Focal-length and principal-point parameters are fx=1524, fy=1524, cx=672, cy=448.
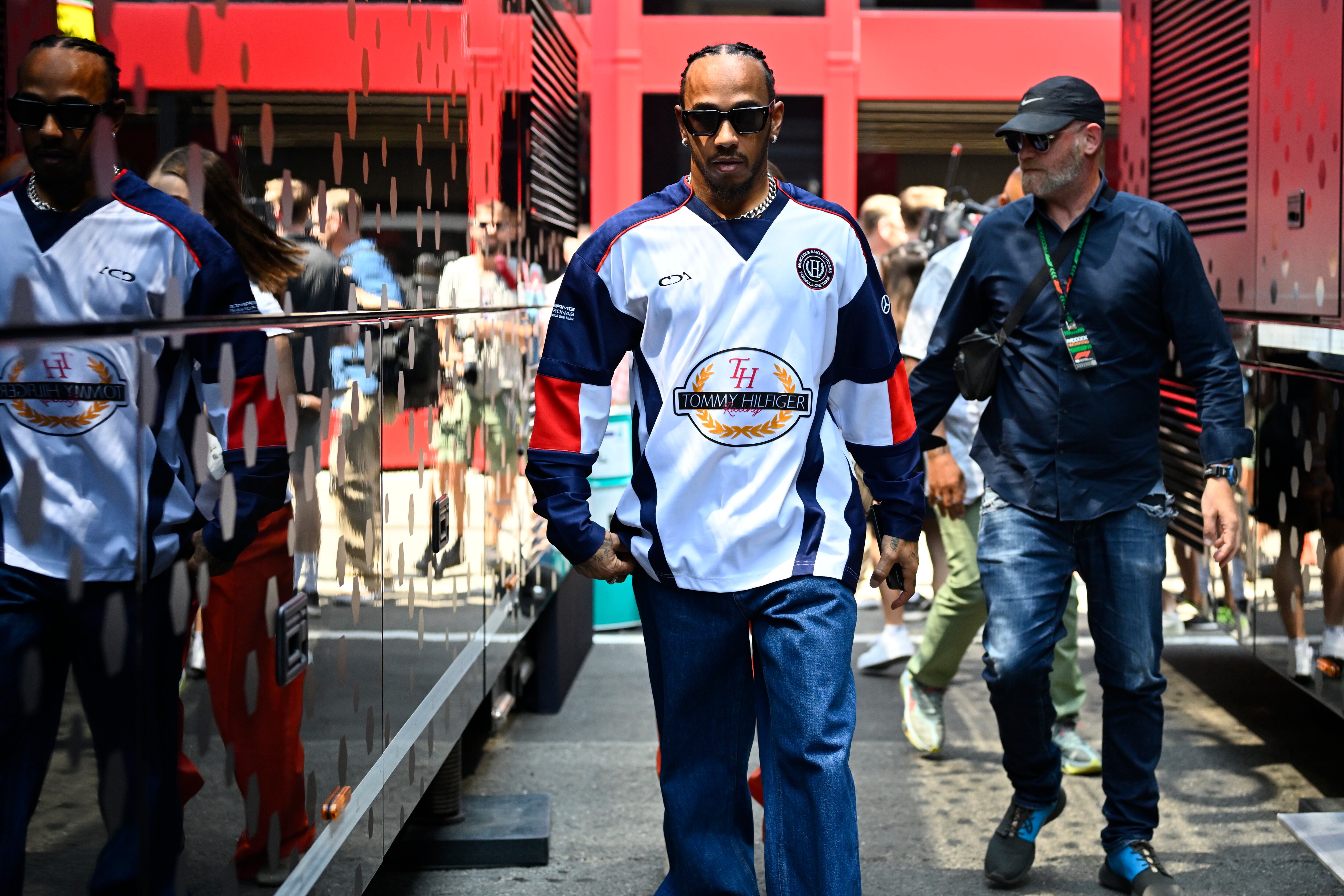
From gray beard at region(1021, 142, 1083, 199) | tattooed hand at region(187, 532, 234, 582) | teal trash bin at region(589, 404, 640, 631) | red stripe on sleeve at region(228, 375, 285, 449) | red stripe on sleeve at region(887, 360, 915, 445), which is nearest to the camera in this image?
tattooed hand at region(187, 532, 234, 582)

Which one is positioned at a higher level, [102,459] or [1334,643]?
[102,459]

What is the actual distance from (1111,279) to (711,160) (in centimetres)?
124

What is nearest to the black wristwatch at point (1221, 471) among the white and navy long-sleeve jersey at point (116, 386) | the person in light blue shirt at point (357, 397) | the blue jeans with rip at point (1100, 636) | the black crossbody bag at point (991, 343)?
the blue jeans with rip at point (1100, 636)

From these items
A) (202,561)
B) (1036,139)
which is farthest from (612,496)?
(202,561)

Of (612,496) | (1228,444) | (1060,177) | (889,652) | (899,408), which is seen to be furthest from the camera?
(612,496)

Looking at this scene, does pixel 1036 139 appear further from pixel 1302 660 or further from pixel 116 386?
pixel 116 386

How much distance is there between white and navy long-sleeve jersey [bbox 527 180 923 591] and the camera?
9.20 ft

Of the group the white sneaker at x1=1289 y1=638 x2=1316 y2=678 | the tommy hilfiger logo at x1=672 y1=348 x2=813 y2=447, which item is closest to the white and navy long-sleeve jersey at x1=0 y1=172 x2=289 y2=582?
the tommy hilfiger logo at x1=672 y1=348 x2=813 y2=447

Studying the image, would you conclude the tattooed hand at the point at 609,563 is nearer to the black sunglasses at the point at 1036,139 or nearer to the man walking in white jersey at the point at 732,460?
the man walking in white jersey at the point at 732,460

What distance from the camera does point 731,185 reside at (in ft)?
9.29

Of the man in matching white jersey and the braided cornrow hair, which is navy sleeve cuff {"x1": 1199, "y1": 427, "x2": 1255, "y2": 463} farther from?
the man in matching white jersey

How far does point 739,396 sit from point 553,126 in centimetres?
313

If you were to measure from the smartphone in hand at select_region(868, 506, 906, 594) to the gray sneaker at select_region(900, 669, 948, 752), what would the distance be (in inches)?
73.6

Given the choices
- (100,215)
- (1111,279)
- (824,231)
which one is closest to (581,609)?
(1111,279)
